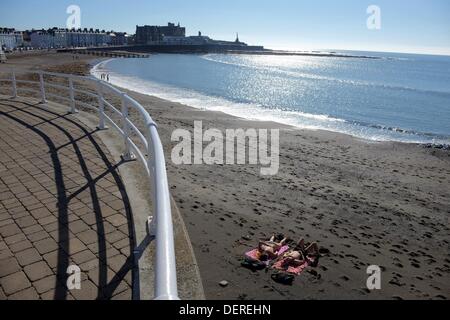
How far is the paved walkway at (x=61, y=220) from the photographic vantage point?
327cm

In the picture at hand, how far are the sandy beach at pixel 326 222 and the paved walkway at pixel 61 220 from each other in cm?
156

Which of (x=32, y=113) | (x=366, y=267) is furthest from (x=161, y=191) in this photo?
(x=32, y=113)

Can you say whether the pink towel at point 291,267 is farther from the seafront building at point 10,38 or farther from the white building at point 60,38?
the white building at point 60,38

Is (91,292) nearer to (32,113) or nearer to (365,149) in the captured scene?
(32,113)

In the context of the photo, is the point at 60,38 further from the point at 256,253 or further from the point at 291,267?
the point at 291,267

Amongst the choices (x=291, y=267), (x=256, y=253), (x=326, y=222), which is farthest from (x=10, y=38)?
(x=291, y=267)
